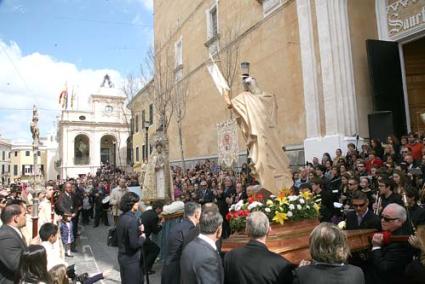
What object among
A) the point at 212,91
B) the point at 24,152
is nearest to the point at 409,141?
the point at 212,91

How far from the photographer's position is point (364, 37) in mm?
11320

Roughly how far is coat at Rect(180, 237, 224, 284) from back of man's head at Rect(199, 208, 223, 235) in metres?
0.11

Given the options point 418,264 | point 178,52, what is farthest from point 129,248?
A: point 178,52

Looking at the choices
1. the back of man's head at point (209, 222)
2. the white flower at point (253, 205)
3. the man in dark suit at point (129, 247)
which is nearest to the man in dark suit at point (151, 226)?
the man in dark suit at point (129, 247)

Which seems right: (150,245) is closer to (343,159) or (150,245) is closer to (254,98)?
(254,98)

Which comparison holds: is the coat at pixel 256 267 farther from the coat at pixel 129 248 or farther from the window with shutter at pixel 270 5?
the window with shutter at pixel 270 5

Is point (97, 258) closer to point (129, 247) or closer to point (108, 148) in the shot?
point (129, 247)

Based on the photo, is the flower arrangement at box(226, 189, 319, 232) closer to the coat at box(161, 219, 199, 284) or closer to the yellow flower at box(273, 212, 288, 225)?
the yellow flower at box(273, 212, 288, 225)

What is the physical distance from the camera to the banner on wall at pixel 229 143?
15414mm

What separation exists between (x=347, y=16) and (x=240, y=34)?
7425mm

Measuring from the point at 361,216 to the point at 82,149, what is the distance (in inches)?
2261

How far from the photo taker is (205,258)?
122 inches

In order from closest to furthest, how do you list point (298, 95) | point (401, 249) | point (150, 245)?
1. point (401, 249)
2. point (150, 245)
3. point (298, 95)

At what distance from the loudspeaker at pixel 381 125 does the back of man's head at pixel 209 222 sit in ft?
26.0
